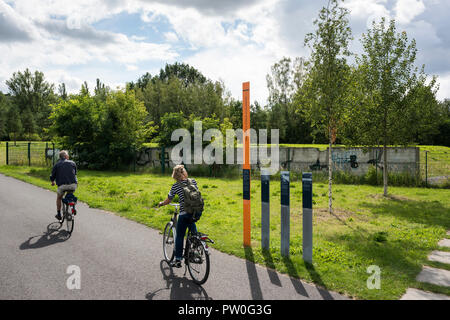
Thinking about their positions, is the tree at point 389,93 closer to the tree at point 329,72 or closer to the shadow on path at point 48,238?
the tree at point 329,72

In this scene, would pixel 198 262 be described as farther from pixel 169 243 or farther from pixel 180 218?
pixel 169 243

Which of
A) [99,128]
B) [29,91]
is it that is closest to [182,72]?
[29,91]

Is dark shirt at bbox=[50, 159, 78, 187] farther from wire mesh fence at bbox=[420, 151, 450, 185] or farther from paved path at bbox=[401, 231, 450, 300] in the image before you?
wire mesh fence at bbox=[420, 151, 450, 185]

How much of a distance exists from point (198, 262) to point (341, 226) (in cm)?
472

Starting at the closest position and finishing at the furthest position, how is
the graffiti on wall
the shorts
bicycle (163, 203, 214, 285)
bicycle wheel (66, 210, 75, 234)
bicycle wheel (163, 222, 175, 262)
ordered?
1. bicycle (163, 203, 214, 285)
2. bicycle wheel (163, 222, 175, 262)
3. bicycle wheel (66, 210, 75, 234)
4. the shorts
5. the graffiti on wall

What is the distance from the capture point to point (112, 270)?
201 inches

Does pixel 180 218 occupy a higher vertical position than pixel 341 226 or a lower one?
higher

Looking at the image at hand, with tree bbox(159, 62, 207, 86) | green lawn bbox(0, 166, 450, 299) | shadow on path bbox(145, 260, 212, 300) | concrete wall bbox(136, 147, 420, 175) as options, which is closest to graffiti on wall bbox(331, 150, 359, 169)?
concrete wall bbox(136, 147, 420, 175)

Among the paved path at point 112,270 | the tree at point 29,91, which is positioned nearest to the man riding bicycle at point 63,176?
the paved path at point 112,270

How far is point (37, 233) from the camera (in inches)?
285

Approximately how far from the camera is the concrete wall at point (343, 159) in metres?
15.7

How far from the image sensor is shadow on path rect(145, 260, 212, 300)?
4246 millimetres

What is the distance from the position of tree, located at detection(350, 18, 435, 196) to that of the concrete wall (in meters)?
2.76

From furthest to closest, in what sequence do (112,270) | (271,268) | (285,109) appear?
(285,109)
(271,268)
(112,270)
